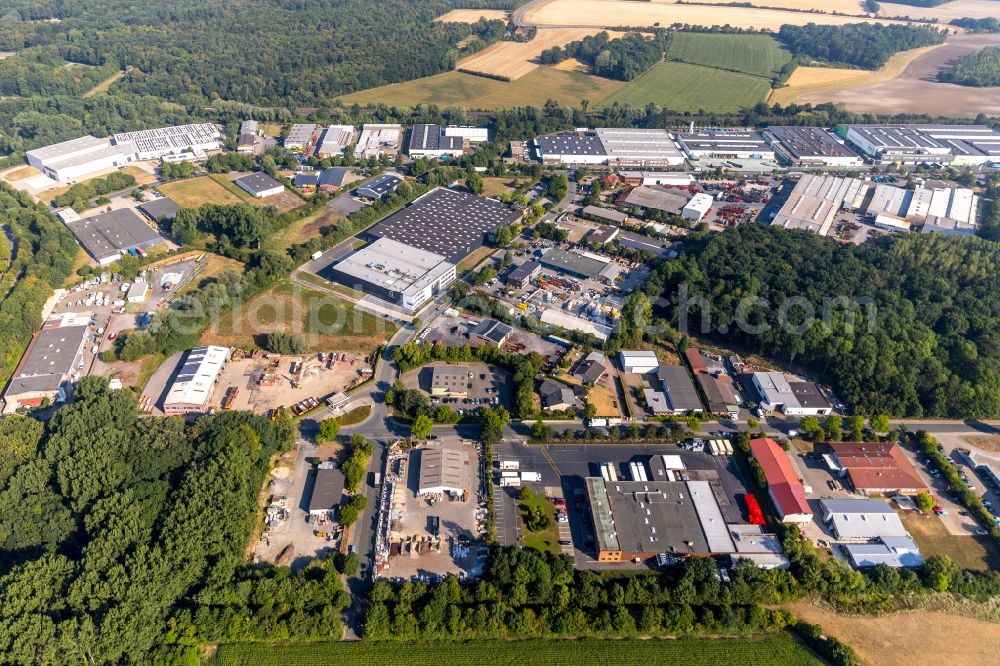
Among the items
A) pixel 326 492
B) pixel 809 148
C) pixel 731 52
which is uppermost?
pixel 731 52

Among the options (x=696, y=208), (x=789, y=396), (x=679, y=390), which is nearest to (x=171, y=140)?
(x=696, y=208)

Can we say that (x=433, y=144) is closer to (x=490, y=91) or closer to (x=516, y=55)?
(x=490, y=91)

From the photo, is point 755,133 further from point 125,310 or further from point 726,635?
point 125,310

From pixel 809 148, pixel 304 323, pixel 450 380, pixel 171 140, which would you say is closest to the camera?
pixel 450 380

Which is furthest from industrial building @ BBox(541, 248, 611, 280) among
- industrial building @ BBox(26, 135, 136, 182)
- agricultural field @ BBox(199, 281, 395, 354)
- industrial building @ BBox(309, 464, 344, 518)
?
industrial building @ BBox(26, 135, 136, 182)

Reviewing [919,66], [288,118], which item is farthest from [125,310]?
[919,66]

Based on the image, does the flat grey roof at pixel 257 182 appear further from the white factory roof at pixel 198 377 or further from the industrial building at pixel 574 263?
the industrial building at pixel 574 263
